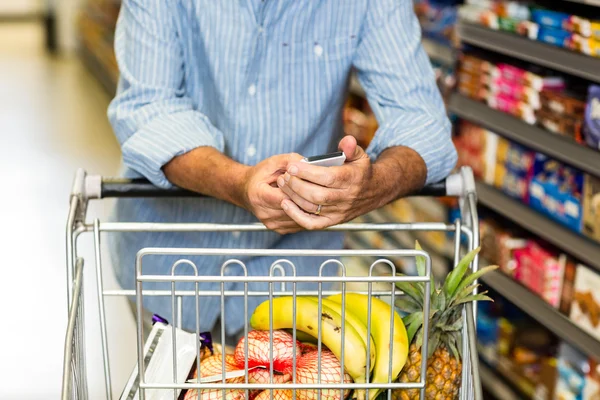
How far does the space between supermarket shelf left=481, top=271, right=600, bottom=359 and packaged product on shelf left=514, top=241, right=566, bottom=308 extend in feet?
0.09

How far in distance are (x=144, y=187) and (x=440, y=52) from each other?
7.49 ft

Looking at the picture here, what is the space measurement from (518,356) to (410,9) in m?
1.79

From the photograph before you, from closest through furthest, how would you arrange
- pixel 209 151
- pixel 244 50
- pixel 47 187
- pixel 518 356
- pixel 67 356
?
pixel 67 356 → pixel 209 151 → pixel 244 50 → pixel 518 356 → pixel 47 187

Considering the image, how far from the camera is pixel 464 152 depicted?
139 inches

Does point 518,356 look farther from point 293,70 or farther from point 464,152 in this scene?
point 293,70

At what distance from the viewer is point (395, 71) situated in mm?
1779

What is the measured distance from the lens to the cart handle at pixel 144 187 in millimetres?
1509

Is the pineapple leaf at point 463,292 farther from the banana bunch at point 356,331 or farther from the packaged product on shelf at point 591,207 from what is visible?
the packaged product on shelf at point 591,207

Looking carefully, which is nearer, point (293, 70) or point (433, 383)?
point (433, 383)

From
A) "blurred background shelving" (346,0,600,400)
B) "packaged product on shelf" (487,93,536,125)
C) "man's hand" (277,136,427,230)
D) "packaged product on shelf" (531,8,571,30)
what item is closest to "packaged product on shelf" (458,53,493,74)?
"blurred background shelving" (346,0,600,400)

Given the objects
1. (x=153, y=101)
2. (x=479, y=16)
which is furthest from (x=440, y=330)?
(x=479, y=16)

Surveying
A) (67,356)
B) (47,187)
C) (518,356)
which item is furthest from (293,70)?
(47,187)

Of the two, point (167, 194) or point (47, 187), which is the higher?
point (167, 194)

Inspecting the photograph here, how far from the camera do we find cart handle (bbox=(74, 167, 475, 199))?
1509 millimetres
